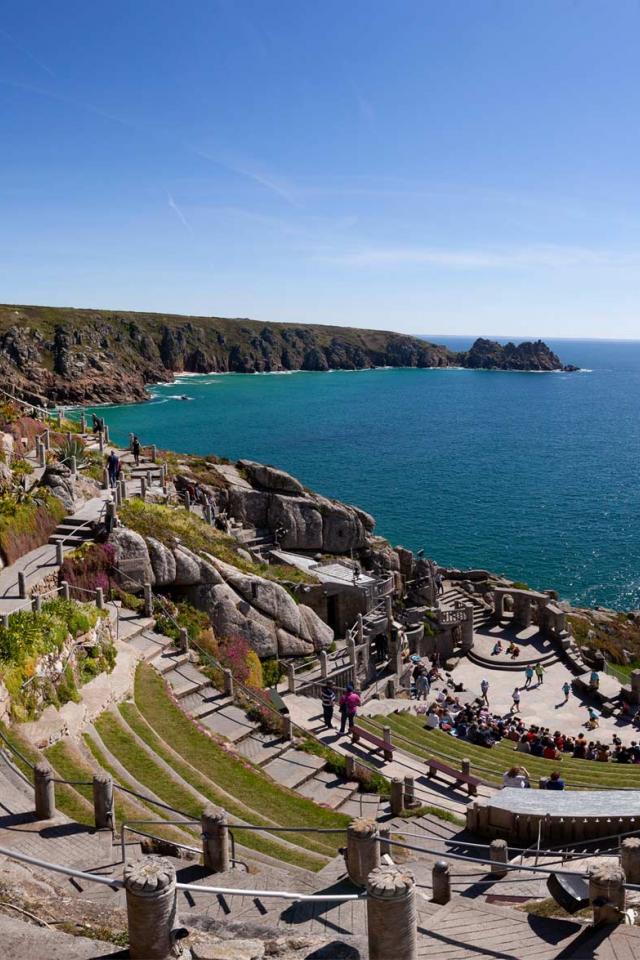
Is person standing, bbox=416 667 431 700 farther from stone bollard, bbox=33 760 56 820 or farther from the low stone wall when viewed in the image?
stone bollard, bbox=33 760 56 820

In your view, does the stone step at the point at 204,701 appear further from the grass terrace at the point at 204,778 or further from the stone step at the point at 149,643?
the stone step at the point at 149,643

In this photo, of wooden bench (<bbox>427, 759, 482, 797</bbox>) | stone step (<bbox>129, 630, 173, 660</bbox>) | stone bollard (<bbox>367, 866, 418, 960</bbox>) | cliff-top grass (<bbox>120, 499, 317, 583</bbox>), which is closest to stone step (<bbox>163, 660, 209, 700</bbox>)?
stone step (<bbox>129, 630, 173, 660</bbox>)

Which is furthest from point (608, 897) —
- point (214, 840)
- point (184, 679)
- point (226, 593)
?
point (226, 593)

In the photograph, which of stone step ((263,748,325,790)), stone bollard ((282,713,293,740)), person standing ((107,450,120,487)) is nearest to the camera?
stone step ((263,748,325,790))

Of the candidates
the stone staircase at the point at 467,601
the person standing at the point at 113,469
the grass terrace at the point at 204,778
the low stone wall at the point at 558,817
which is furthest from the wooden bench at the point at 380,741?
the stone staircase at the point at 467,601

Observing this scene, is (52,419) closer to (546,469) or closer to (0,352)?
(546,469)

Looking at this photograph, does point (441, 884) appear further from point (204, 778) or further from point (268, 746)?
point (268, 746)
